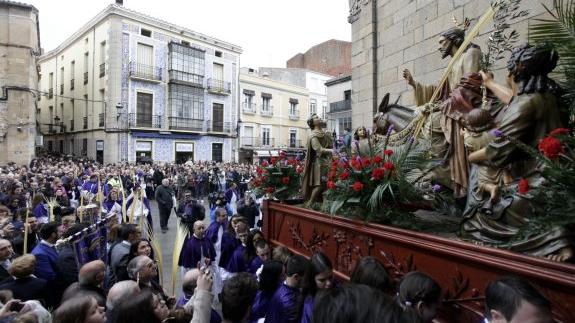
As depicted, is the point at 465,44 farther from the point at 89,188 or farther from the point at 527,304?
the point at 89,188

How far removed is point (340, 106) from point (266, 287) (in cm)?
2561

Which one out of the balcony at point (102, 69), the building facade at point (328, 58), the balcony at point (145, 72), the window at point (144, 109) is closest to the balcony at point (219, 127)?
the window at point (144, 109)

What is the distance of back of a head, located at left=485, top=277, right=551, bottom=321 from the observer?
1794 millimetres

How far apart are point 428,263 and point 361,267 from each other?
0.62 meters

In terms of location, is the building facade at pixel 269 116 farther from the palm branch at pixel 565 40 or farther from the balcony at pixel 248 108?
the palm branch at pixel 565 40

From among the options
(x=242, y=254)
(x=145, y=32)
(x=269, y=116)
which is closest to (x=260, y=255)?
(x=242, y=254)

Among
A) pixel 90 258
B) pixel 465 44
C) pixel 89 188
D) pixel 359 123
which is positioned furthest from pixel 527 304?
pixel 89 188

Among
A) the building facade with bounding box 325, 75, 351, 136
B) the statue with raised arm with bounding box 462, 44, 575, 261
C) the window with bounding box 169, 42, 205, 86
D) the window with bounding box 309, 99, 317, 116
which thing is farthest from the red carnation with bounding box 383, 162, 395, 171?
the window with bounding box 309, 99, 317, 116

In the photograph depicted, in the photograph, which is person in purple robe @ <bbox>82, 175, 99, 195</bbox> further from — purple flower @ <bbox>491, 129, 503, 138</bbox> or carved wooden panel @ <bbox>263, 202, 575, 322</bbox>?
purple flower @ <bbox>491, 129, 503, 138</bbox>

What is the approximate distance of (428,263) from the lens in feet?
9.62

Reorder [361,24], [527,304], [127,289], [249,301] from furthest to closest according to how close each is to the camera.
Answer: [361,24]
[127,289]
[249,301]
[527,304]

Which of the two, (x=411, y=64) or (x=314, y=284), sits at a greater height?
(x=411, y=64)

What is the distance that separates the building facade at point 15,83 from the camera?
19.0 meters

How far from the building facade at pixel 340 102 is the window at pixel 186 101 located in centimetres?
1015
